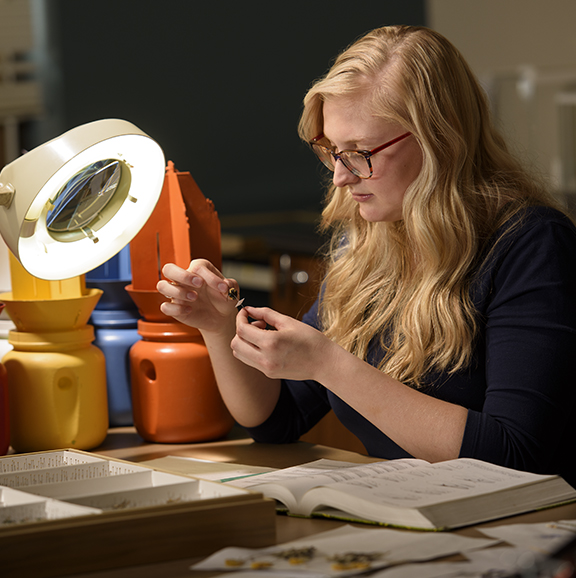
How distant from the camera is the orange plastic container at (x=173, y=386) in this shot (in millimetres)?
1350

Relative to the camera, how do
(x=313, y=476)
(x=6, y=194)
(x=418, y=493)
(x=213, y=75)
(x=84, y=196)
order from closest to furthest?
(x=418, y=493), (x=313, y=476), (x=6, y=194), (x=84, y=196), (x=213, y=75)

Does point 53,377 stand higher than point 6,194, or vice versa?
point 6,194

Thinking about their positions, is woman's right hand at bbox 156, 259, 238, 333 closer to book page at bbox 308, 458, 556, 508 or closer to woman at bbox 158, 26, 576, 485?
woman at bbox 158, 26, 576, 485

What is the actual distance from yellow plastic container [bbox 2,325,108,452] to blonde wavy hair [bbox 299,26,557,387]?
0.45 meters

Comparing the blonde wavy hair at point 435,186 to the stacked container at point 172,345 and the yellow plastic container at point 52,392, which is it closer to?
the stacked container at point 172,345

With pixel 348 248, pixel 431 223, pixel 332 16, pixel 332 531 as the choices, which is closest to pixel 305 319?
pixel 348 248

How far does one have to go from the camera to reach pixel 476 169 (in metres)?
1.32

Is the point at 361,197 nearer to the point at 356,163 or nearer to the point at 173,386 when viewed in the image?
the point at 356,163

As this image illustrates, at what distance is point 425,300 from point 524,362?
0.20 metres

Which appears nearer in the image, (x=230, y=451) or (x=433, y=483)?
(x=433, y=483)

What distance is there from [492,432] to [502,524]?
0.27 meters

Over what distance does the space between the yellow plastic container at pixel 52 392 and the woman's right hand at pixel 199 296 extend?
0.17 m

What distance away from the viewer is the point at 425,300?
49.5 inches

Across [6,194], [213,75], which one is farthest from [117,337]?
[213,75]
